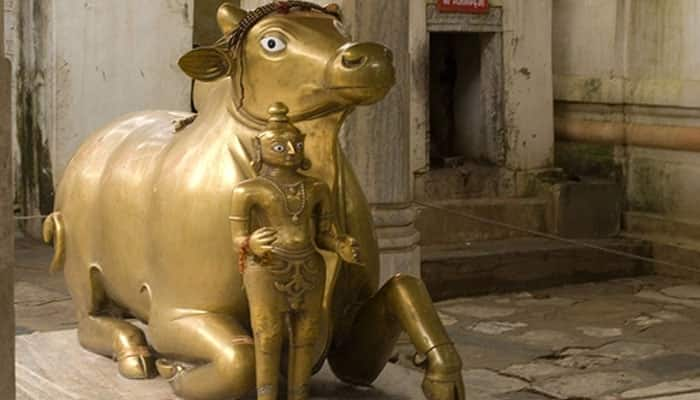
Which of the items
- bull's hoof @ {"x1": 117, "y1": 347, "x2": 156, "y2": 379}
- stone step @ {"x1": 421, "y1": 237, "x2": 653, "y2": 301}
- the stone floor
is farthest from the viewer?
stone step @ {"x1": 421, "y1": 237, "x2": 653, "y2": 301}

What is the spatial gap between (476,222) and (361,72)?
597cm

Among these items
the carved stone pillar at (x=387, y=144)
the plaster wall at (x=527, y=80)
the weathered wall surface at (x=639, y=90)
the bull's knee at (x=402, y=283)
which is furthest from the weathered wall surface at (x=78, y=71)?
the bull's knee at (x=402, y=283)

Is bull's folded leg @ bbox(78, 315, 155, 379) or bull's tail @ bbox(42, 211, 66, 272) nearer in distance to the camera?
bull's folded leg @ bbox(78, 315, 155, 379)

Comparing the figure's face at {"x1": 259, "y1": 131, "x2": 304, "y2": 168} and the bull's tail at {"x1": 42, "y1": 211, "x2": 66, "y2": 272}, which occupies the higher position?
the figure's face at {"x1": 259, "y1": 131, "x2": 304, "y2": 168}

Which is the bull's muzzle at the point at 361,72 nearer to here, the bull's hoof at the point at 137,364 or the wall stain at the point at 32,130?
the bull's hoof at the point at 137,364

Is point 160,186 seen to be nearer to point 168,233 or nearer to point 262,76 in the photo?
point 168,233

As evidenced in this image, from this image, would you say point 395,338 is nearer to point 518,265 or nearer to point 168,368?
point 168,368

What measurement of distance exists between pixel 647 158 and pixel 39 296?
4.37 meters

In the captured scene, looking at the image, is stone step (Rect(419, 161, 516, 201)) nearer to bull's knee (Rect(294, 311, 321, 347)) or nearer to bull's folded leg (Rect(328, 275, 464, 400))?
bull's folded leg (Rect(328, 275, 464, 400))

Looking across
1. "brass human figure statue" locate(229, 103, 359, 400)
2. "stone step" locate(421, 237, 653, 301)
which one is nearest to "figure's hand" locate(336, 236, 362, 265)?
"brass human figure statue" locate(229, 103, 359, 400)

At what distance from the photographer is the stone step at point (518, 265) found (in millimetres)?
7879

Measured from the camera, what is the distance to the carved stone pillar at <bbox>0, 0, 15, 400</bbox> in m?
2.15

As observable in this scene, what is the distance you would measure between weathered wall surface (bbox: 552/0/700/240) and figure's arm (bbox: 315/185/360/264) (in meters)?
6.47

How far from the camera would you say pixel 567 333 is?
22.6 feet
